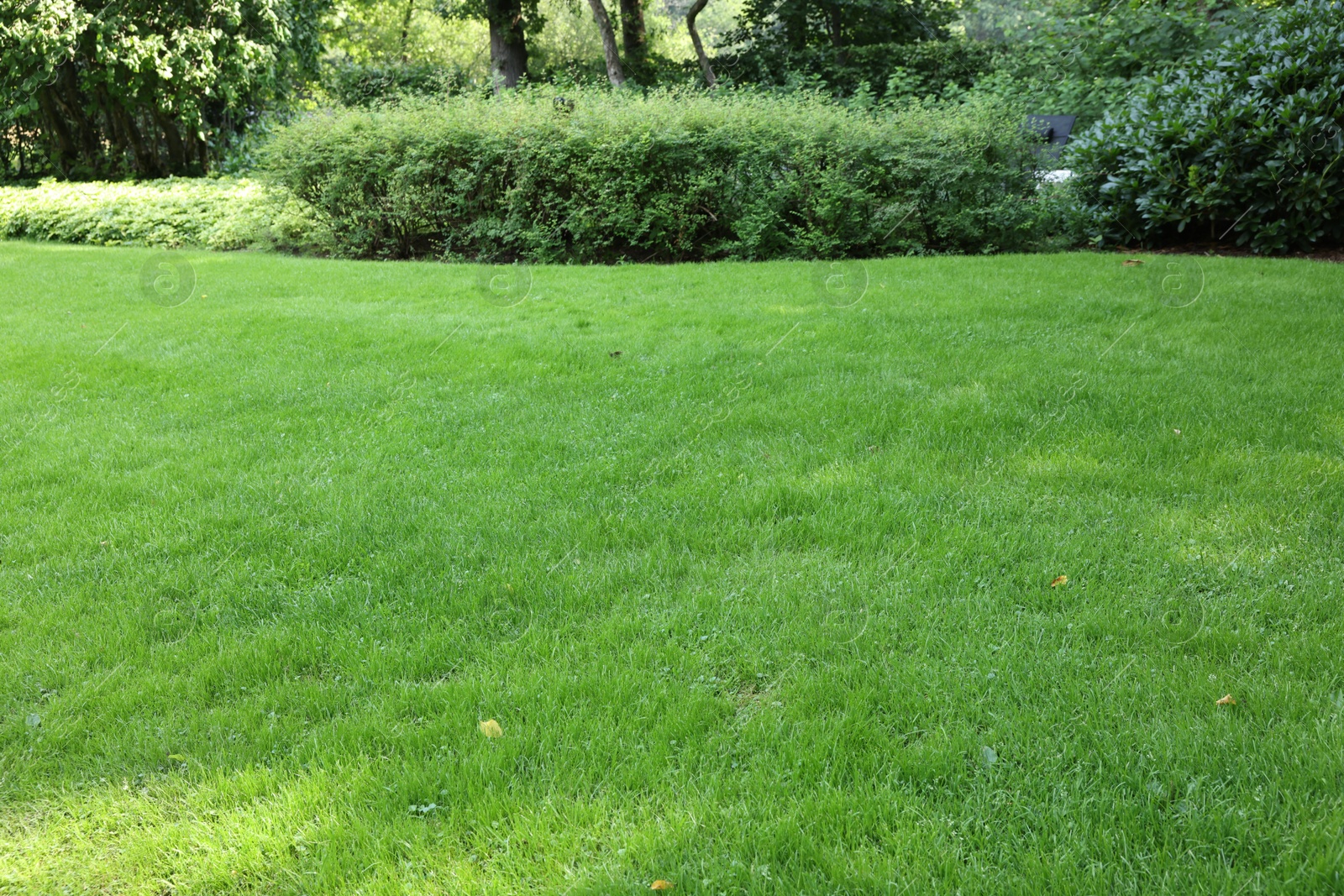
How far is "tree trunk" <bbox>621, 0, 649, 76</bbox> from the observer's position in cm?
2588

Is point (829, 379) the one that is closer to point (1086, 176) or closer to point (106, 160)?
point (1086, 176)

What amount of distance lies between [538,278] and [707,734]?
750 centimetres

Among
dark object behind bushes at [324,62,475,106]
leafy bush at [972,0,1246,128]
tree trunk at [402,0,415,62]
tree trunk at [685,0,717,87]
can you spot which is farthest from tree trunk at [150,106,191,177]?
leafy bush at [972,0,1246,128]

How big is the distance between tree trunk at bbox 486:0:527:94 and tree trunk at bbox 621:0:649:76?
11.5ft

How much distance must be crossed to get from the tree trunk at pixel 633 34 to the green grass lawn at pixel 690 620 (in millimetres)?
22767

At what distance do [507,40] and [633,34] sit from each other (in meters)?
4.60

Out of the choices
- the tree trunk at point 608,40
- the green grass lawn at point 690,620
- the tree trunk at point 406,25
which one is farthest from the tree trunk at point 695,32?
the green grass lawn at point 690,620

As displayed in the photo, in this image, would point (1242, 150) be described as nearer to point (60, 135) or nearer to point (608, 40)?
point (608, 40)

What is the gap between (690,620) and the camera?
308 cm

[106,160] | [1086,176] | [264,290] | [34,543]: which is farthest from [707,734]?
[106,160]

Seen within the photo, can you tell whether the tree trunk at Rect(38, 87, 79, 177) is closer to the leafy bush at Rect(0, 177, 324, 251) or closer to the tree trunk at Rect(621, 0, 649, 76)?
the leafy bush at Rect(0, 177, 324, 251)

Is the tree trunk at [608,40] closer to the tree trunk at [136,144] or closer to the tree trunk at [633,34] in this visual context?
the tree trunk at [633,34]

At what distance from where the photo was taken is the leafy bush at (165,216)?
512 inches

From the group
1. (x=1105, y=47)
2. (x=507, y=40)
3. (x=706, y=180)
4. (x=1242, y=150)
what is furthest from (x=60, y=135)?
(x=1242, y=150)
